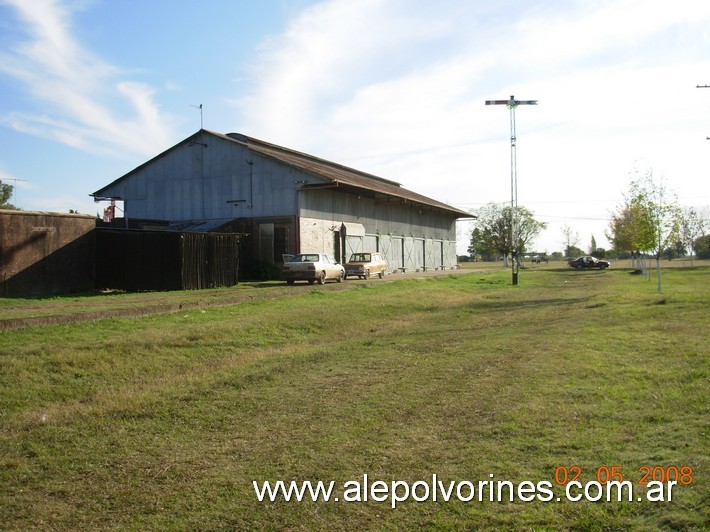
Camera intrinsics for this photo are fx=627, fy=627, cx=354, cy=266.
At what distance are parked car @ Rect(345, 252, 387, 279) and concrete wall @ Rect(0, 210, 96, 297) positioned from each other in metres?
12.9

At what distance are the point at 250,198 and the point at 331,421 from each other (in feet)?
86.1

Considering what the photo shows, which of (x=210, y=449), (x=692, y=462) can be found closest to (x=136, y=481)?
(x=210, y=449)

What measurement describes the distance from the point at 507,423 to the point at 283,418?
2.41 metres

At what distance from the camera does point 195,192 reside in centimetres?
3366

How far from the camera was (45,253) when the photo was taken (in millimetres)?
20203

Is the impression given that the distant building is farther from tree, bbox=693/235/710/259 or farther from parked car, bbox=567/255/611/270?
tree, bbox=693/235/710/259

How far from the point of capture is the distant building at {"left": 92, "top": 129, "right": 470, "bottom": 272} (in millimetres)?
31375

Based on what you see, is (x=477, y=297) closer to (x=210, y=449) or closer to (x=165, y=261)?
(x=165, y=261)

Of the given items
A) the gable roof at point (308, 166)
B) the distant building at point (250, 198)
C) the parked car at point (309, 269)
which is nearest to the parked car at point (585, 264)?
the gable roof at point (308, 166)

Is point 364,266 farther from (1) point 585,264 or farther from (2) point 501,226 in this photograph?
Answer: (2) point 501,226

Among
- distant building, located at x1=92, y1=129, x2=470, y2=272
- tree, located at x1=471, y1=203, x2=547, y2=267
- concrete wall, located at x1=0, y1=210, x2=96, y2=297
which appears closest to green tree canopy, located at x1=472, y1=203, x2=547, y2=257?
tree, located at x1=471, y1=203, x2=547, y2=267

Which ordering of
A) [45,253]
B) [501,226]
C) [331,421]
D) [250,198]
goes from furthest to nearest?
[501,226]
[250,198]
[45,253]
[331,421]
